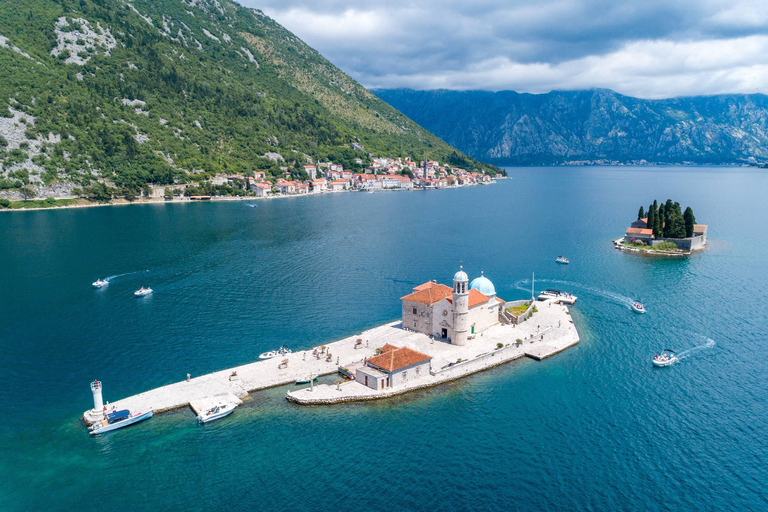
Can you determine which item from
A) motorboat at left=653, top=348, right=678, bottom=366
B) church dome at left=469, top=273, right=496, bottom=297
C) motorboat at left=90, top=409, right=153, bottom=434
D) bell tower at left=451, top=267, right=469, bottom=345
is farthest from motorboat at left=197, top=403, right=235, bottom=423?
motorboat at left=653, top=348, right=678, bottom=366

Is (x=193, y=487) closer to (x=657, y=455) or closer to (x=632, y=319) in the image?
(x=657, y=455)

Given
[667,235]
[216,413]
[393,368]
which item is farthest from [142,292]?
[667,235]

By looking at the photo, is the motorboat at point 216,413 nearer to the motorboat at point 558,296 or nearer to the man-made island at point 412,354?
the man-made island at point 412,354

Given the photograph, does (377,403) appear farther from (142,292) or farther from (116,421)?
(142,292)

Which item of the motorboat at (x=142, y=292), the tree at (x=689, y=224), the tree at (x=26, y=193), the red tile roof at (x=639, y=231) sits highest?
the tree at (x=26, y=193)

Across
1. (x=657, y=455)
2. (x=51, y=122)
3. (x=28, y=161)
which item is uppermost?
(x=51, y=122)


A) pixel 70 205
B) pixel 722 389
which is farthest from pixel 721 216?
pixel 70 205

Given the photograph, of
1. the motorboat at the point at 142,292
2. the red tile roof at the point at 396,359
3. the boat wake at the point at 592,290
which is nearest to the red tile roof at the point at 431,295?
the red tile roof at the point at 396,359
